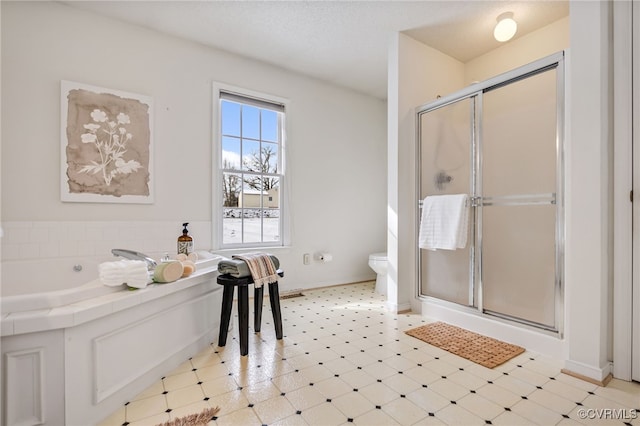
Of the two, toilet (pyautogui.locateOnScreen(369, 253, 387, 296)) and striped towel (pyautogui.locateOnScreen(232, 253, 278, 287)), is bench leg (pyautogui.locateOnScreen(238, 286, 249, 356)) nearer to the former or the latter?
striped towel (pyautogui.locateOnScreen(232, 253, 278, 287))

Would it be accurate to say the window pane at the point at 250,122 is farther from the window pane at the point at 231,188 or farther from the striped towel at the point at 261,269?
the striped towel at the point at 261,269

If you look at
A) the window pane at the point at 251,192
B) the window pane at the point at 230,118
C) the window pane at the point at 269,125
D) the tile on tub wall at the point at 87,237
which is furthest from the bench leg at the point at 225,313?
the window pane at the point at 269,125

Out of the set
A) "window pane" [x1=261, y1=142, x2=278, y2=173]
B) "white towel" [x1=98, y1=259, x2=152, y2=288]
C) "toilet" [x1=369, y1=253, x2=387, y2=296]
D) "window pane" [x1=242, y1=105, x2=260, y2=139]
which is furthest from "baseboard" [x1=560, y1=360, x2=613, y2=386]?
"window pane" [x1=242, y1=105, x2=260, y2=139]

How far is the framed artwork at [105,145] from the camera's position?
2656mm

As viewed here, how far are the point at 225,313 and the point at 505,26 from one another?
11.3ft

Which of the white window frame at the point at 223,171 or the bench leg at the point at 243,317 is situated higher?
the white window frame at the point at 223,171

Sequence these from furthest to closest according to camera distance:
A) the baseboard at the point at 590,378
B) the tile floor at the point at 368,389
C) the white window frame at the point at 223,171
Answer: the white window frame at the point at 223,171 < the baseboard at the point at 590,378 < the tile floor at the point at 368,389

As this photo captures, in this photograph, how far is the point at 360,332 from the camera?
8.56ft

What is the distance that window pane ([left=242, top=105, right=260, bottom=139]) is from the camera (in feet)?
12.1

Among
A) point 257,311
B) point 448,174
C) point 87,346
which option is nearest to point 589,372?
point 448,174

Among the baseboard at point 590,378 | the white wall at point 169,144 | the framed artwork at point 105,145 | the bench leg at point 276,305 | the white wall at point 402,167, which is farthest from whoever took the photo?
the white wall at point 402,167

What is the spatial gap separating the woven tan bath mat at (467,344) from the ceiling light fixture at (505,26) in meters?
2.69

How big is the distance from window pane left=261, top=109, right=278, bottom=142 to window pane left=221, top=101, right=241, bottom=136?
329mm

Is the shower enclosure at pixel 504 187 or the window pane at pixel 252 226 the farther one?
the window pane at pixel 252 226
